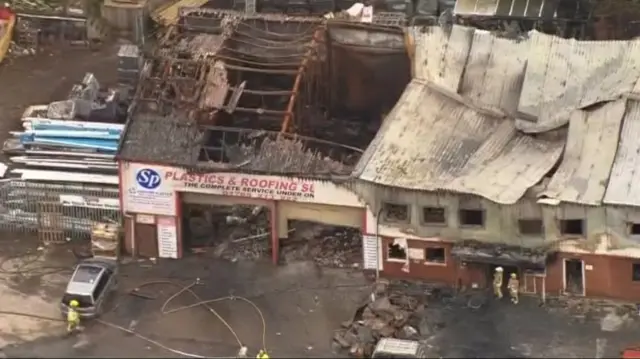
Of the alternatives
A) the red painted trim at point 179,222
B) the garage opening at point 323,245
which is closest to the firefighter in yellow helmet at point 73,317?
the red painted trim at point 179,222

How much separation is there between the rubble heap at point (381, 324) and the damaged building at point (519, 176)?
2.11m

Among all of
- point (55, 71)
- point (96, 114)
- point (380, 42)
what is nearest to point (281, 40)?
point (380, 42)

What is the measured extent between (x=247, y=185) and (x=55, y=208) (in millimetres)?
9223

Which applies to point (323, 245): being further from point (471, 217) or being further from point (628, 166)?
point (628, 166)

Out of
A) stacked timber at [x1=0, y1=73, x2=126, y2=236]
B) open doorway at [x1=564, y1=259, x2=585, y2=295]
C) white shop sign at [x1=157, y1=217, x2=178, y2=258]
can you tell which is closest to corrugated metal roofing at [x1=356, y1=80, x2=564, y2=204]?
open doorway at [x1=564, y1=259, x2=585, y2=295]

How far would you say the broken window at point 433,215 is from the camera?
6356cm

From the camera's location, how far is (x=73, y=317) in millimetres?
61719

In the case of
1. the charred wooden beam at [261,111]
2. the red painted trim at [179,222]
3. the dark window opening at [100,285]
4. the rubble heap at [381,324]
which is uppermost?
the charred wooden beam at [261,111]

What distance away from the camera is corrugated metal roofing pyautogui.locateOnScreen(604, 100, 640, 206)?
61406mm

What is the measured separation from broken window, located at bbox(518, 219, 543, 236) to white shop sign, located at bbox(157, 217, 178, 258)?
1440cm

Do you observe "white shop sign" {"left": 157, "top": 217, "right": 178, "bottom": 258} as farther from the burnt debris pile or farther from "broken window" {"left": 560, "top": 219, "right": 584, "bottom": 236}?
"broken window" {"left": 560, "top": 219, "right": 584, "bottom": 236}

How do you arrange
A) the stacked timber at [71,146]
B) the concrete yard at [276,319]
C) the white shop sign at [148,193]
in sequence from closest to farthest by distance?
the concrete yard at [276,319], the white shop sign at [148,193], the stacked timber at [71,146]

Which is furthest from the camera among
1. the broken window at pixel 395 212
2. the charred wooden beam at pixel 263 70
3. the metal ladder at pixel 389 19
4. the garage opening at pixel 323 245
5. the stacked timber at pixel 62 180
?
the metal ladder at pixel 389 19

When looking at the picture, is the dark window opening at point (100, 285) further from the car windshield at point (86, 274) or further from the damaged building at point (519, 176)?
the damaged building at point (519, 176)
